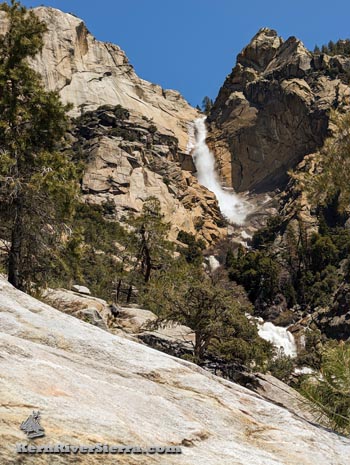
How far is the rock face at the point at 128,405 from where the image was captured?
3.80 m

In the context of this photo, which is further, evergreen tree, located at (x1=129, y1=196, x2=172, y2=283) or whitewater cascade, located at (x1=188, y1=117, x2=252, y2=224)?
whitewater cascade, located at (x1=188, y1=117, x2=252, y2=224)

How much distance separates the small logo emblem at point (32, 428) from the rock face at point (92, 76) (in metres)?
94.6

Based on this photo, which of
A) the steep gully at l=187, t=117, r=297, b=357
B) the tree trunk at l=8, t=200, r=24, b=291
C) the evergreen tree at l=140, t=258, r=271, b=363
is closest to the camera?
the tree trunk at l=8, t=200, r=24, b=291

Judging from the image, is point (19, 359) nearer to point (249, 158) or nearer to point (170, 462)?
point (170, 462)

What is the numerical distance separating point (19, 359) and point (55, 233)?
988cm

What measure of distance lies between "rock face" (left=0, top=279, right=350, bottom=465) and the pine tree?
24.6 feet

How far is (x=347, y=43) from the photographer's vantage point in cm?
11256

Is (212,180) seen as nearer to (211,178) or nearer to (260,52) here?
(211,178)

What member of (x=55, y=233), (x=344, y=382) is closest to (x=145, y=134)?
(x=55, y=233)

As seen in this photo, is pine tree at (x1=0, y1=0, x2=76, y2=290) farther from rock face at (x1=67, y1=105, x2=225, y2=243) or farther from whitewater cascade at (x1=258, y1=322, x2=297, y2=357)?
rock face at (x1=67, y1=105, x2=225, y2=243)

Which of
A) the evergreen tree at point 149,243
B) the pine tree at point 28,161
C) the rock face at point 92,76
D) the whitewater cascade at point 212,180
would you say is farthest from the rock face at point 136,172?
the pine tree at point 28,161

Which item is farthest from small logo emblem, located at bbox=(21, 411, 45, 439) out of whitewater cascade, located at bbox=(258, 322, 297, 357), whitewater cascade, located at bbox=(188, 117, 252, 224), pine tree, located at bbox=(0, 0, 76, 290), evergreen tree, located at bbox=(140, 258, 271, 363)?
whitewater cascade, located at bbox=(188, 117, 252, 224)

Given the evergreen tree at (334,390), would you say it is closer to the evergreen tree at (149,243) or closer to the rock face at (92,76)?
the evergreen tree at (149,243)

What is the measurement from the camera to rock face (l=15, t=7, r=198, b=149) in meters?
101
